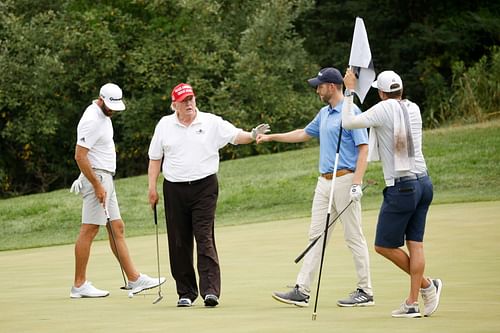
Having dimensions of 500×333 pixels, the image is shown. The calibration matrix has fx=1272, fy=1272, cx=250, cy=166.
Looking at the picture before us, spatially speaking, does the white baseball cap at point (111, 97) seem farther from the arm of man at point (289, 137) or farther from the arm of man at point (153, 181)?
the arm of man at point (289, 137)

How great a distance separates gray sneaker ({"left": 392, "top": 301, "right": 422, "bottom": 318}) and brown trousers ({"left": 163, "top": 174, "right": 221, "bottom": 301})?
1981mm

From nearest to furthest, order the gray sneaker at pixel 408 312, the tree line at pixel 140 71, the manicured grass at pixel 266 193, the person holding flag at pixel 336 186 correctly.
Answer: the gray sneaker at pixel 408 312, the person holding flag at pixel 336 186, the manicured grass at pixel 266 193, the tree line at pixel 140 71

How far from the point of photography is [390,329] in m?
8.34

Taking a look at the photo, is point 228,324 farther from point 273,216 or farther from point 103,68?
point 103,68

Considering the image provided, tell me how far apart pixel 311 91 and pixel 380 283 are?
2586cm

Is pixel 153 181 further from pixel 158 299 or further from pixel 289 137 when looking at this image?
pixel 289 137

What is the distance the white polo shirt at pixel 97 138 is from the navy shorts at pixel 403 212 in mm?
3228

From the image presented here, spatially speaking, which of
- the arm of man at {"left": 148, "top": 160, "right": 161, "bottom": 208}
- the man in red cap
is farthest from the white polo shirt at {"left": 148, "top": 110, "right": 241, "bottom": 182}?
the arm of man at {"left": 148, "top": 160, "right": 161, "bottom": 208}

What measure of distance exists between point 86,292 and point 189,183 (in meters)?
1.53

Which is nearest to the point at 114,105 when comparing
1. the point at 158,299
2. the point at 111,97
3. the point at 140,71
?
the point at 111,97

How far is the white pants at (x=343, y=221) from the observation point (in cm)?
1034

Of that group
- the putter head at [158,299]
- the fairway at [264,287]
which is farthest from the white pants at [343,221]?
the putter head at [158,299]

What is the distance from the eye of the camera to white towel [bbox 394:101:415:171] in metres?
9.27

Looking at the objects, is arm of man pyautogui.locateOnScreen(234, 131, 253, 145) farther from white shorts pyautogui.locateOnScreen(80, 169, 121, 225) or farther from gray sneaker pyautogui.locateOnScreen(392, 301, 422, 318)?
gray sneaker pyautogui.locateOnScreen(392, 301, 422, 318)
